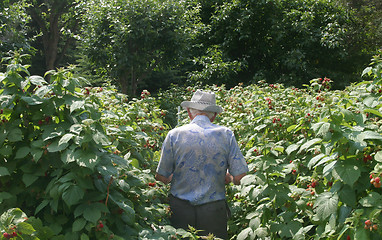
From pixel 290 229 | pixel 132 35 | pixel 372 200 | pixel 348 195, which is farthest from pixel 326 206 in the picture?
pixel 132 35

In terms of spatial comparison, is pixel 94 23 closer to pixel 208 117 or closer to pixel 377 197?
pixel 208 117

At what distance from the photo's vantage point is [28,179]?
6.81ft

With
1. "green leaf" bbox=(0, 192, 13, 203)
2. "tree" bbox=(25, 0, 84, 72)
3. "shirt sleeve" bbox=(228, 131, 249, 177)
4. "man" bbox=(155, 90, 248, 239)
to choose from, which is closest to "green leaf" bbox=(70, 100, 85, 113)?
"green leaf" bbox=(0, 192, 13, 203)

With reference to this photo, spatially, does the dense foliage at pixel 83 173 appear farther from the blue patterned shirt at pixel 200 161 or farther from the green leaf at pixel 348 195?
the blue patterned shirt at pixel 200 161

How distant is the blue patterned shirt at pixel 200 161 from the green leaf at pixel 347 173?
3.50 ft

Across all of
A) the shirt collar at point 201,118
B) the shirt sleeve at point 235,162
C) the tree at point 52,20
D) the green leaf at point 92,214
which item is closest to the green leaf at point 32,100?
the green leaf at point 92,214

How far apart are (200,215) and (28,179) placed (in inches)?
55.3

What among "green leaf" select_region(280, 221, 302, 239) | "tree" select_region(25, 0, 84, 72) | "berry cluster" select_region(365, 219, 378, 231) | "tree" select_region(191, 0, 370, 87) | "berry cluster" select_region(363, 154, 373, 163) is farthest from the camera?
"tree" select_region(25, 0, 84, 72)

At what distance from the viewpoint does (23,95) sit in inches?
86.8

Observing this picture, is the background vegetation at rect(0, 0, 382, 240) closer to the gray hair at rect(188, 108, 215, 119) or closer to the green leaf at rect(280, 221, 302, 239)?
the green leaf at rect(280, 221, 302, 239)

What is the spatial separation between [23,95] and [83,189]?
24.2 inches

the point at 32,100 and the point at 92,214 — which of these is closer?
the point at 92,214

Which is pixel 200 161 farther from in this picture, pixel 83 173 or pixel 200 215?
pixel 83 173

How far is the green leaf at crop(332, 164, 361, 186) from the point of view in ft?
6.79
